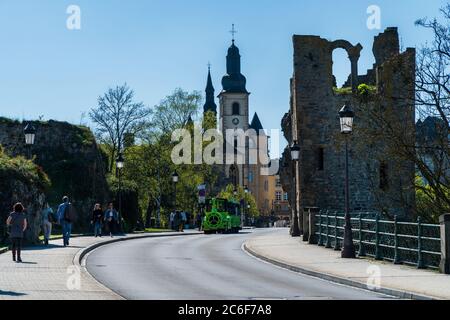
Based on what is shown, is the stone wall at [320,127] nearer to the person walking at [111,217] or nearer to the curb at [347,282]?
the person walking at [111,217]

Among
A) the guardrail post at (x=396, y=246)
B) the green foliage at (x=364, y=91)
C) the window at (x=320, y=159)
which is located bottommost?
the guardrail post at (x=396, y=246)

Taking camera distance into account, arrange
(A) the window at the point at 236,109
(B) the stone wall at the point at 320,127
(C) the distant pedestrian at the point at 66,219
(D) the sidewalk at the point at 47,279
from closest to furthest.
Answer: (D) the sidewalk at the point at 47,279, (C) the distant pedestrian at the point at 66,219, (B) the stone wall at the point at 320,127, (A) the window at the point at 236,109

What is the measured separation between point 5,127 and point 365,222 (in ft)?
86.4

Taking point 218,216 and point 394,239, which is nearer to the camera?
point 394,239

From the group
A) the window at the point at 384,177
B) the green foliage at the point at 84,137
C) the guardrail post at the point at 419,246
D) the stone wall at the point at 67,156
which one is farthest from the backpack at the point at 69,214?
the window at the point at 384,177

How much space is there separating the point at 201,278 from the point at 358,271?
401 cm

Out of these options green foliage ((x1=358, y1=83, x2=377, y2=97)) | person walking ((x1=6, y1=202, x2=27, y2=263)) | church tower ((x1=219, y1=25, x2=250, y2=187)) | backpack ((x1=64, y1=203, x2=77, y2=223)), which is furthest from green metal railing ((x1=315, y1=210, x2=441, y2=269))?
church tower ((x1=219, y1=25, x2=250, y2=187))

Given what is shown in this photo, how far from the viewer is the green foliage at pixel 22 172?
26578 millimetres

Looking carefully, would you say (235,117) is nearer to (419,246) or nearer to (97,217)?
(97,217)

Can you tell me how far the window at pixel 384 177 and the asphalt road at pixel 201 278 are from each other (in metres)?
18.8

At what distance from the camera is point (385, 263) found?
73.8ft

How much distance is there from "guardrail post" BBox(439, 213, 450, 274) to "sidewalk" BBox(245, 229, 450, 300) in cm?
27

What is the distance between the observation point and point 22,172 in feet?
89.4

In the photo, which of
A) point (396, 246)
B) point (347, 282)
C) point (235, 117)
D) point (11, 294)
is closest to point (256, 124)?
point (235, 117)
